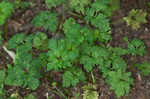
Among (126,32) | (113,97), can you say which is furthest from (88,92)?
(126,32)

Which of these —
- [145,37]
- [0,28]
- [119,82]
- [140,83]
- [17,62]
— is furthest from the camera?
[0,28]

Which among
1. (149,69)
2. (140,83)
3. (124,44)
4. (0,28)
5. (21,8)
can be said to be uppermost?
(21,8)

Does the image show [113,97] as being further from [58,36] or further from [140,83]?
[58,36]

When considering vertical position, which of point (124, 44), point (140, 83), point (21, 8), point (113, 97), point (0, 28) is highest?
point (21, 8)

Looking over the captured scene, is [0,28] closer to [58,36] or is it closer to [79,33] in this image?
[58,36]

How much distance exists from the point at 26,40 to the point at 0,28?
0.97 m

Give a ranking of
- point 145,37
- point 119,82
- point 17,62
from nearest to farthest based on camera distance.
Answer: point 119,82
point 17,62
point 145,37

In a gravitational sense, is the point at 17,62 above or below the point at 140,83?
above

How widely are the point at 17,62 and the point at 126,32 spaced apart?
69.8 inches

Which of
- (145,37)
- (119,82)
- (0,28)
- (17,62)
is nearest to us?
(119,82)

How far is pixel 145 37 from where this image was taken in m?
3.15

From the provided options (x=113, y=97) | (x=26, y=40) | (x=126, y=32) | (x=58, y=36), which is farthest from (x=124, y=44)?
(x=26, y=40)

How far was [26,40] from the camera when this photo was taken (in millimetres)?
2748

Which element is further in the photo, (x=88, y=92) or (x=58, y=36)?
(x=58, y=36)
